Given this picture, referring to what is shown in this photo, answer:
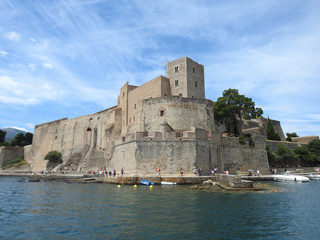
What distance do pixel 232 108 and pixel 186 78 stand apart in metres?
7.47

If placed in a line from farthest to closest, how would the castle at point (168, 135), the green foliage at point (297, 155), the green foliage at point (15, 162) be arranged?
the green foliage at point (15, 162), the green foliage at point (297, 155), the castle at point (168, 135)

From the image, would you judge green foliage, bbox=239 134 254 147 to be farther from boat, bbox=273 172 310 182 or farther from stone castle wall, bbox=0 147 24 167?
stone castle wall, bbox=0 147 24 167

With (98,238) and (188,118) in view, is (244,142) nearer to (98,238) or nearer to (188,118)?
(188,118)

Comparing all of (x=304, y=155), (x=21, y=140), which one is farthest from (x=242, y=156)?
(x=21, y=140)

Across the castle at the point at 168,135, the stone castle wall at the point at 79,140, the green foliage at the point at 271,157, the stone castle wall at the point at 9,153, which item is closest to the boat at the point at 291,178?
the castle at the point at 168,135

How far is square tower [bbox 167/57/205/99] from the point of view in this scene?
33188 mm

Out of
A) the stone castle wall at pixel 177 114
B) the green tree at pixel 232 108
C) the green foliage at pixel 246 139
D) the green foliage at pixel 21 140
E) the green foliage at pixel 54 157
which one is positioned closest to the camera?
the stone castle wall at pixel 177 114

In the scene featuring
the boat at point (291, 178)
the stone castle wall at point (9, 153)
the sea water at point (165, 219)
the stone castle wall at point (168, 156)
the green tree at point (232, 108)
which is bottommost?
the sea water at point (165, 219)

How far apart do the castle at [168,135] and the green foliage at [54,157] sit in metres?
5.67

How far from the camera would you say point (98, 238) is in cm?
788

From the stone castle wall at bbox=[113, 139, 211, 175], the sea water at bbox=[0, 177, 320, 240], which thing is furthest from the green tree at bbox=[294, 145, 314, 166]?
the sea water at bbox=[0, 177, 320, 240]

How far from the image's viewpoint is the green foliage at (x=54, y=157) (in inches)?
2051

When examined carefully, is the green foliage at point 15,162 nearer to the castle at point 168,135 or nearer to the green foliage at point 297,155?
the castle at point 168,135

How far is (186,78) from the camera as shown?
3312 cm
